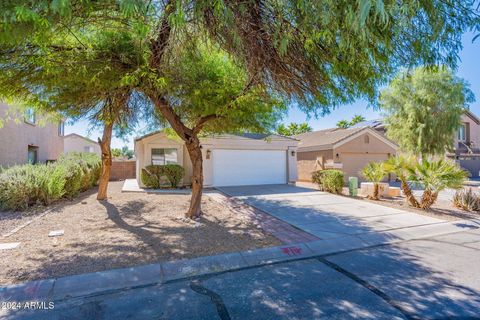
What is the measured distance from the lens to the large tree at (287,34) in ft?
9.43

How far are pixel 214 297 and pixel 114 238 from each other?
3355mm

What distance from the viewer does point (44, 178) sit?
918 cm

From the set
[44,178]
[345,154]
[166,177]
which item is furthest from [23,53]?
[345,154]

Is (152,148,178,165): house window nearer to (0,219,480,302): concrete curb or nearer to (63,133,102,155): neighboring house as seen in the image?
(0,219,480,302): concrete curb

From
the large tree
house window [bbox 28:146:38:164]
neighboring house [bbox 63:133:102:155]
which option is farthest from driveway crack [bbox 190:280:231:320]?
neighboring house [bbox 63:133:102:155]

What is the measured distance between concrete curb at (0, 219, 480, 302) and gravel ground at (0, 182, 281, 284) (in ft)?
0.86

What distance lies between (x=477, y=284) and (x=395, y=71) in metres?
3.52

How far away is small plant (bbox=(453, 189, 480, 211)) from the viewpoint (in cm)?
927

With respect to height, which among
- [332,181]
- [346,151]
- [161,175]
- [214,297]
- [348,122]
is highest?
[348,122]

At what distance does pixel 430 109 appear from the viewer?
18.6 metres

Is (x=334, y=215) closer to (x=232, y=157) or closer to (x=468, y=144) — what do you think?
(x=232, y=157)

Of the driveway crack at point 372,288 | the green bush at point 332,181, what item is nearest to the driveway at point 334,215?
the green bush at point 332,181

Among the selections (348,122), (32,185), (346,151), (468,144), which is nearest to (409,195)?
(346,151)

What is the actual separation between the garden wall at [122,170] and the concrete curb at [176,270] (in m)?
19.3
